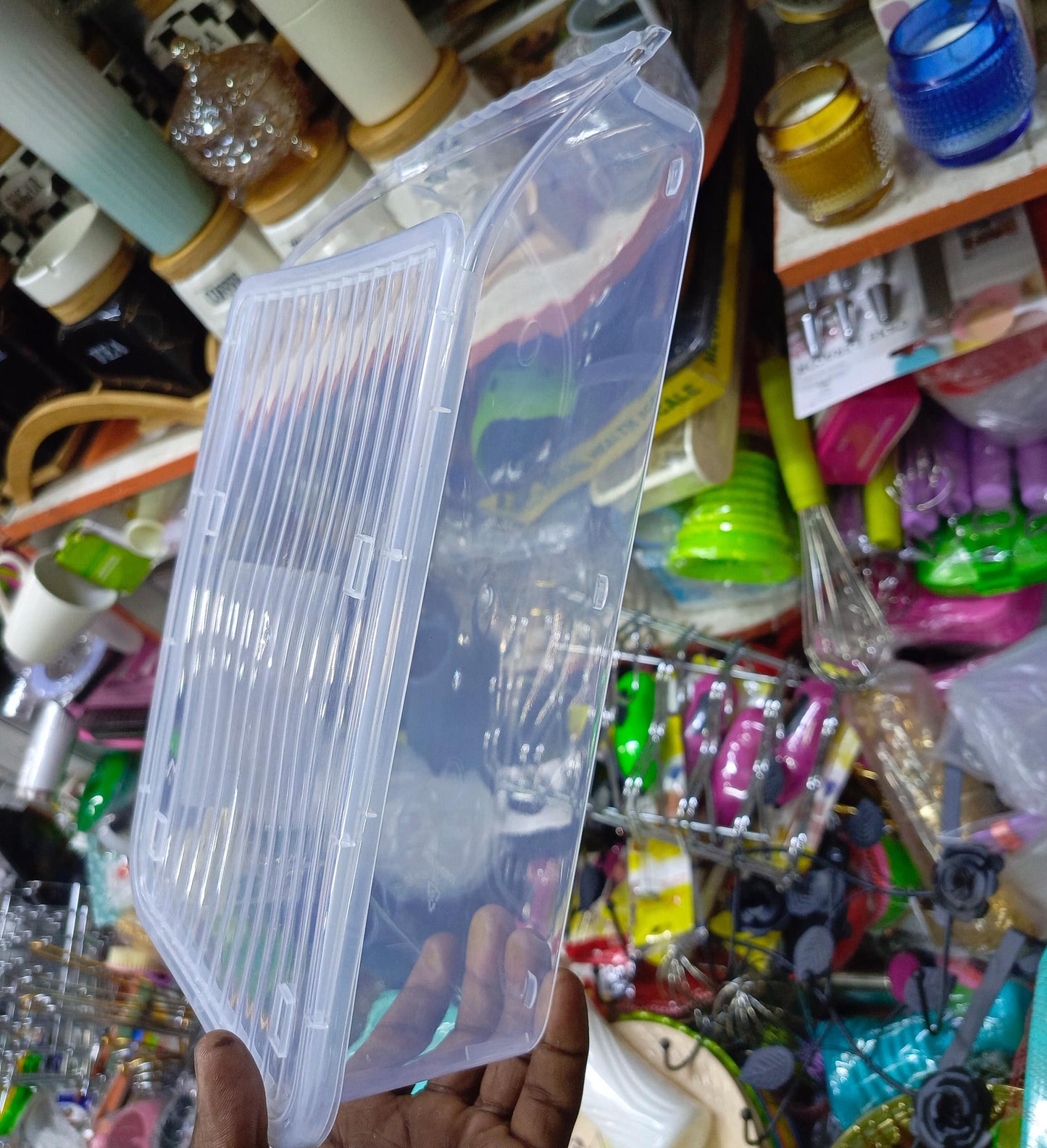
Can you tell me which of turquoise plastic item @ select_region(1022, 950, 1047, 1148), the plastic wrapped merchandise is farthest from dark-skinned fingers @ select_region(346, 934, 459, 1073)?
the plastic wrapped merchandise

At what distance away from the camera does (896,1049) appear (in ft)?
2.55

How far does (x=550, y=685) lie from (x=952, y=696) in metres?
0.46

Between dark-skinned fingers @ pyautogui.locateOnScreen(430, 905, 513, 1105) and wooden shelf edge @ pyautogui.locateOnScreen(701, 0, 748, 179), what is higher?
wooden shelf edge @ pyautogui.locateOnScreen(701, 0, 748, 179)

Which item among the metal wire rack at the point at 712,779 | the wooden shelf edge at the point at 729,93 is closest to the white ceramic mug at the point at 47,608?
the metal wire rack at the point at 712,779

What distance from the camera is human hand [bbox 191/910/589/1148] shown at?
1.19 ft

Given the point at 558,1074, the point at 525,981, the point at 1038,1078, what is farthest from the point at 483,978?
the point at 1038,1078

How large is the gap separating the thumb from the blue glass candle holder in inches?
24.4

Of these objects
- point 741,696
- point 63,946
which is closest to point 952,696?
point 741,696

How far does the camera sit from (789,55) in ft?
→ 2.31

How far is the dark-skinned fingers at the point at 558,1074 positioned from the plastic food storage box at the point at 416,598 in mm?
59

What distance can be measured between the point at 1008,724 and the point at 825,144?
490 mm

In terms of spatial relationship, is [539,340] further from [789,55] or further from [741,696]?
[741,696]

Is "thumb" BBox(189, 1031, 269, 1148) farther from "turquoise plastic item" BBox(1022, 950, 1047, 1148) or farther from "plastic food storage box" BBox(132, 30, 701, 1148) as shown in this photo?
"turquoise plastic item" BBox(1022, 950, 1047, 1148)

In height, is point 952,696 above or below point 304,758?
below
